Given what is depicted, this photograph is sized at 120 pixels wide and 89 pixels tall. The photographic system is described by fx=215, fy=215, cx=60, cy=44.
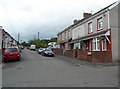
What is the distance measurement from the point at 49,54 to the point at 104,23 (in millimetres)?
14448

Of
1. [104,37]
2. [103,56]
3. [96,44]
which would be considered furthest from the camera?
[96,44]

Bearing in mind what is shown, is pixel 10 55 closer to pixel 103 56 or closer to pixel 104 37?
pixel 103 56

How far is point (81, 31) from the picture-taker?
120 ft

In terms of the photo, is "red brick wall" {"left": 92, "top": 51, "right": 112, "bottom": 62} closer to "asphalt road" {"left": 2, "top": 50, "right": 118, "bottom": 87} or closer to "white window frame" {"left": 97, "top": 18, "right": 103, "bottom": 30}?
"white window frame" {"left": 97, "top": 18, "right": 103, "bottom": 30}

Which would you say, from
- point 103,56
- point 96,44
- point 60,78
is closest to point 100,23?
point 96,44

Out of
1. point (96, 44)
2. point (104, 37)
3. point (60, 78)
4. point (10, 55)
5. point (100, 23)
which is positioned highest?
point (100, 23)

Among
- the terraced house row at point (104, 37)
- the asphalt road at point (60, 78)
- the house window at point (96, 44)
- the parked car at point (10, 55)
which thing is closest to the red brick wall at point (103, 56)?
the terraced house row at point (104, 37)

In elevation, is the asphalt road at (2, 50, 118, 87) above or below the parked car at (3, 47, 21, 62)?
below

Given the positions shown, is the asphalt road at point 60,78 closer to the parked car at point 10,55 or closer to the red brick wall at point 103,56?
the red brick wall at point 103,56

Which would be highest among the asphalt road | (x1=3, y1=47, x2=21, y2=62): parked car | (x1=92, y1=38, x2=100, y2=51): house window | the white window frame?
the white window frame

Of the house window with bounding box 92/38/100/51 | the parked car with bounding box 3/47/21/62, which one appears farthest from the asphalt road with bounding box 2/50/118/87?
the house window with bounding box 92/38/100/51

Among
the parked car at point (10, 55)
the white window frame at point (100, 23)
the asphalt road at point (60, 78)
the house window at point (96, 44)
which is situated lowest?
the asphalt road at point (60, 78)

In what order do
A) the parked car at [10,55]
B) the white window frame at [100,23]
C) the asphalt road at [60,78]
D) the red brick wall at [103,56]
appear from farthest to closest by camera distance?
the white window frame at [100,23], the parked car at [10,55], the red brick wall at [103,56], the asphalt road at [60,78]

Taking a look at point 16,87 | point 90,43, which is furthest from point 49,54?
point 16,87
